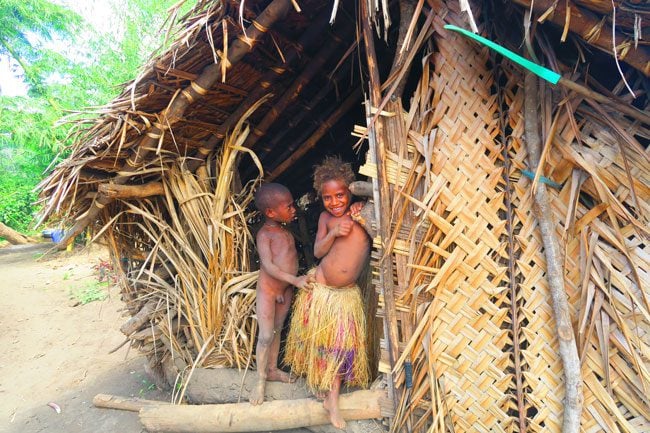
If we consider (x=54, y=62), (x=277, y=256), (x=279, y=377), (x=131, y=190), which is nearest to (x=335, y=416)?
(x=279, y=377)

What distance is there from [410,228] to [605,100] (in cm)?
93

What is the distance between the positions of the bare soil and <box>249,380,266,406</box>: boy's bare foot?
1.19 m

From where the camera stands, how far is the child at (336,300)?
2000mm

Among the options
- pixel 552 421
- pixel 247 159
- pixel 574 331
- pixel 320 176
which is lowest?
pixel 552 421

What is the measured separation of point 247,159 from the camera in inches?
124

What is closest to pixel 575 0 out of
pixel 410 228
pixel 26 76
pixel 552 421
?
pixel 410 228

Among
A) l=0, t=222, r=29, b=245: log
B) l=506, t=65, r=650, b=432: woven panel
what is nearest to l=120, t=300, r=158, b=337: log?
l=506, t=65, r=650, b=432: woven panel

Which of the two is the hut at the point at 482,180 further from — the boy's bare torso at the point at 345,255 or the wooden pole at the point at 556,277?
the boy's bare torso at the point at 345,255

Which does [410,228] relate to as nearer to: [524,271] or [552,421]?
[524,271]

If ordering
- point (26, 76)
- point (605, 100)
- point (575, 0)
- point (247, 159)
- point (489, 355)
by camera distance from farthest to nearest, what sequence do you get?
point (26, 76) → point (247, 159) → point (489, 355) → point (605, 100) → point (575, 0)

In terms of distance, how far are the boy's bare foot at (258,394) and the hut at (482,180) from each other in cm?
84

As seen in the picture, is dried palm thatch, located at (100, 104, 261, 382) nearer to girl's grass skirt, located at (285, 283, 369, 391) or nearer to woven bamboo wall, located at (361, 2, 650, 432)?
girl's grass skirt, located at (285, 283, 369, 391)

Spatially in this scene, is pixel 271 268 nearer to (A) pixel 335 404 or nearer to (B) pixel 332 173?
(B) pixel 332 173

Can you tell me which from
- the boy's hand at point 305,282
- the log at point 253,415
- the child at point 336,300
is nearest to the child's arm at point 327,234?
the child at point 336,300
